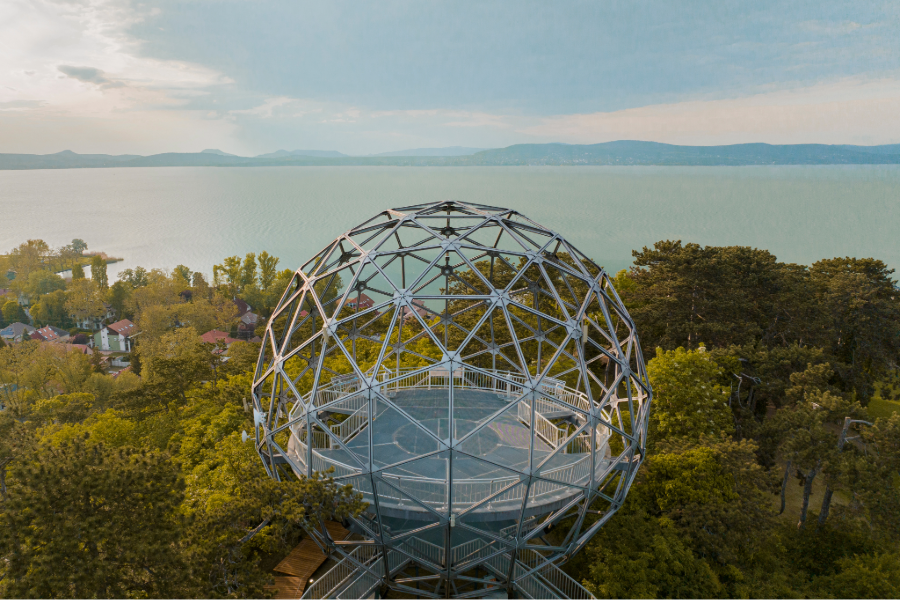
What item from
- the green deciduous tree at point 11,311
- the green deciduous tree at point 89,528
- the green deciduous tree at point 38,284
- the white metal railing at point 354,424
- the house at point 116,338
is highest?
the green deciduous tree at point 89,528

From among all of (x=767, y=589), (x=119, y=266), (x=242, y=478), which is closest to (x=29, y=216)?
(x=119, y=266)

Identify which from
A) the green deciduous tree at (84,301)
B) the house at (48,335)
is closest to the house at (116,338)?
the house at (48,335)

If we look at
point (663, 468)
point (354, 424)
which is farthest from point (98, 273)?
point (663, 468)

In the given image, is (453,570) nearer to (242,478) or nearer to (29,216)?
(242,478)

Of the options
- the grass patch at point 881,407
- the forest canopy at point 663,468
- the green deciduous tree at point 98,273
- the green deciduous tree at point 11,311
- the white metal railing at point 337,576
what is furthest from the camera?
the green deciduous tree at point 98,273

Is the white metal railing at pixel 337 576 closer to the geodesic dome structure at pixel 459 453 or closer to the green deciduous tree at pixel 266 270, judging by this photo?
the geodesic dome structure at pixel 459 453
